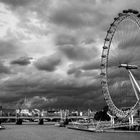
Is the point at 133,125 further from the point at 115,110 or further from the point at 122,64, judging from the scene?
the point at 122,64

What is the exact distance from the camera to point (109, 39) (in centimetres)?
5859

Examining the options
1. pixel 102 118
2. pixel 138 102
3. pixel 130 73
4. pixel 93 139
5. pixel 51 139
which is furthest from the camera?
pixel 102 118

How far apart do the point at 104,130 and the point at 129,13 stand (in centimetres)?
2551

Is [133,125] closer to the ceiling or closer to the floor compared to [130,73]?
closer to the floor

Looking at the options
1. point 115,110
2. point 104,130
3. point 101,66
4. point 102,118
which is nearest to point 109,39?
point 101,66

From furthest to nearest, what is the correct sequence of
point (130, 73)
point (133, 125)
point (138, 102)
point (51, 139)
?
1. point (133, 125)
2. point (138, 102)
3. point (130, 73)
4. point (51, 139)

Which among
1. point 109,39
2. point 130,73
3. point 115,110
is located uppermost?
point 109,39

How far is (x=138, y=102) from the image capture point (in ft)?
182

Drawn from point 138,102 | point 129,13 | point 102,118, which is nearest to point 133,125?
point 138,102

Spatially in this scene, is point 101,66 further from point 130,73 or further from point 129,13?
point 129,13

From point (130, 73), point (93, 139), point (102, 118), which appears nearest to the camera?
point (93, 139)

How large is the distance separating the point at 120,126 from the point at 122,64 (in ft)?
Result: 61.6

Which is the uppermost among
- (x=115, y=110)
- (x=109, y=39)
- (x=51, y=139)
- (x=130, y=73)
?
(x=109, y=39)

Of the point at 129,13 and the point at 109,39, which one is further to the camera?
the point at 109,39
